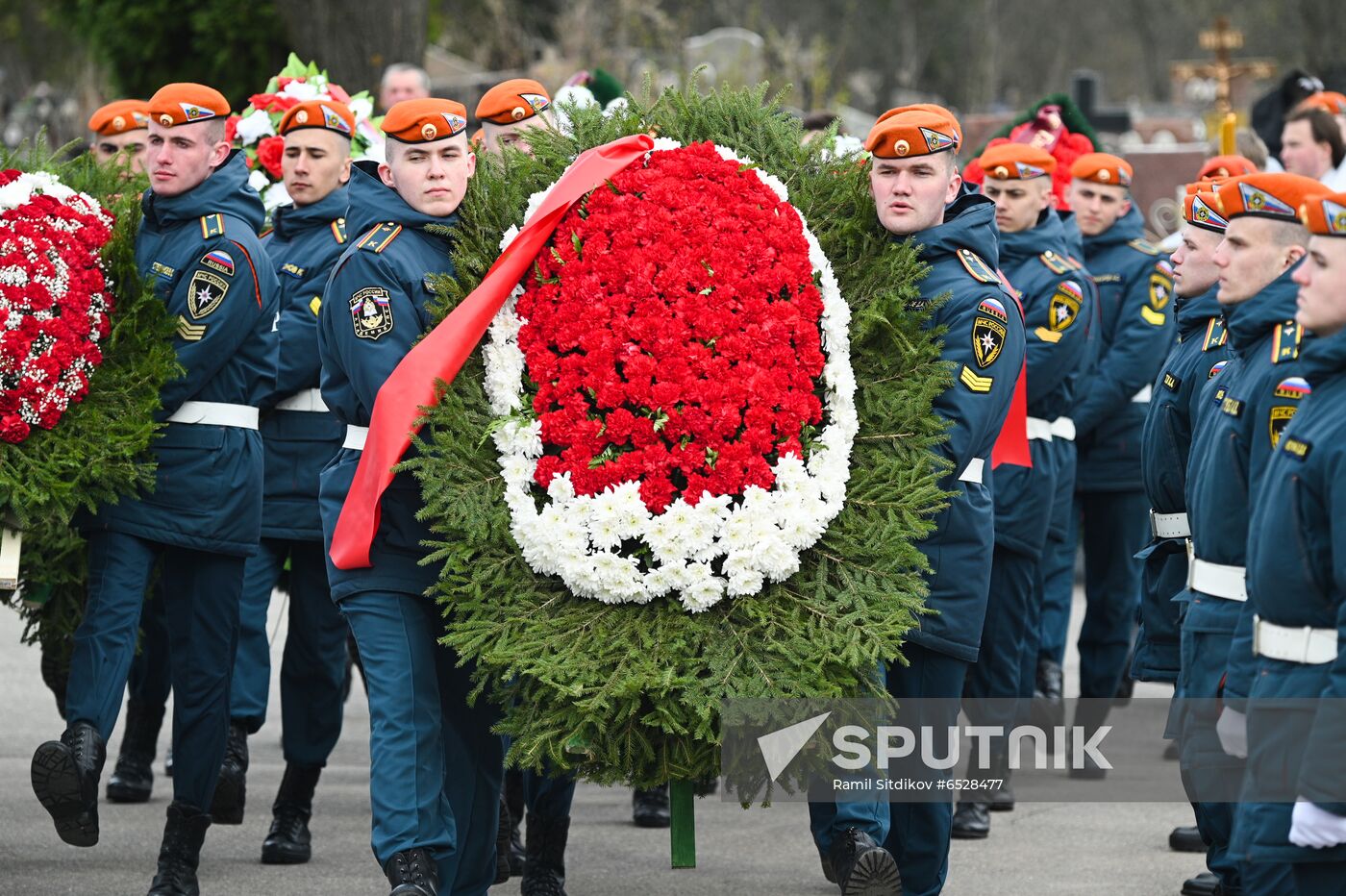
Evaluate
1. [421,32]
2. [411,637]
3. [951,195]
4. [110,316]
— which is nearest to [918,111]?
[951,195]

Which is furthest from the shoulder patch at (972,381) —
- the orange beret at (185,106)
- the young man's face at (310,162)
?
the young man's face at (310,162)

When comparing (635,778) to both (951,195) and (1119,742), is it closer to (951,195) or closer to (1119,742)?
(951,195)

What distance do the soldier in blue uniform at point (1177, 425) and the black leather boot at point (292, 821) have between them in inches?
117

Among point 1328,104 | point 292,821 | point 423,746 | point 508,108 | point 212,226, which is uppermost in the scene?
point 1328,104

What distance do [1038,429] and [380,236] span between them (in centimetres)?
344

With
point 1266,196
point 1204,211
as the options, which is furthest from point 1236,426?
point 1204,211

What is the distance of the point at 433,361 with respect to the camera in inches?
211

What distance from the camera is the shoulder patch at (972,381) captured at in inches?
220

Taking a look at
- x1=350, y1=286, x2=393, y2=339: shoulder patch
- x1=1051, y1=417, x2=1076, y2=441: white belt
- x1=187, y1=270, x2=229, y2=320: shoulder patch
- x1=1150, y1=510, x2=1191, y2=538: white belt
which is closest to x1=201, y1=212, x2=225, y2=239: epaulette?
x1=187, y1=270, x2=229, y2=320: shoulder patch

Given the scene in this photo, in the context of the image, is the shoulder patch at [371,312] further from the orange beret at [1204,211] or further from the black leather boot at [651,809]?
the black leather boot at [651,809]

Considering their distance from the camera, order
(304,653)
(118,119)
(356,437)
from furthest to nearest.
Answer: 1. (118,119)
2. (304,653)
3. (356,437)

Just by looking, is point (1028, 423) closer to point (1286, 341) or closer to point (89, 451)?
point (1286, 341)

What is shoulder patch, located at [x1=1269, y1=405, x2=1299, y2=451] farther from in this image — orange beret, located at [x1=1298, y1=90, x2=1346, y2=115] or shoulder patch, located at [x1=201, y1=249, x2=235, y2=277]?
orange beret, located at [x1=1298, y1=90, x2=1346, y2=115]

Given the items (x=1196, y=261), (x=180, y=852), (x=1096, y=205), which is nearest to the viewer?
(x=1196, y=261)
